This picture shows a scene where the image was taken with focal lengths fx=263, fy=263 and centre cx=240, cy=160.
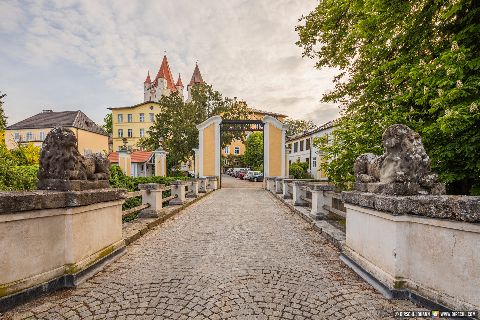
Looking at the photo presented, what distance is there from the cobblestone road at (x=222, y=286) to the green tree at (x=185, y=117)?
24274 millimetres

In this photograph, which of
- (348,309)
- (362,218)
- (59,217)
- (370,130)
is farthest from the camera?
(370,130)

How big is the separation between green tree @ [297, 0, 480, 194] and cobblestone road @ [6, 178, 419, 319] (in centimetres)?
319

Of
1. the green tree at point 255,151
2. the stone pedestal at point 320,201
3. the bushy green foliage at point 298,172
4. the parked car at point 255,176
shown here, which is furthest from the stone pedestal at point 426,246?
the green tree at point 255,151

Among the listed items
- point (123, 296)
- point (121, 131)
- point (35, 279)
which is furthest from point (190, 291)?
point (121, 131)

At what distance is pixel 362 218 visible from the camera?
13.2ft

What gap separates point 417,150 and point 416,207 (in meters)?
0.78

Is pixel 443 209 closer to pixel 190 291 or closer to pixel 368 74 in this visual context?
pixel 190 291

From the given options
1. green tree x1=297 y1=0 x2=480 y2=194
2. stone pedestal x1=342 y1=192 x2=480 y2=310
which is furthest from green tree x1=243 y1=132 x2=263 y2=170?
stone pedestal x1=342 y1=192 x2=480 y2=310

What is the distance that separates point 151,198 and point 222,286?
4.96 metres

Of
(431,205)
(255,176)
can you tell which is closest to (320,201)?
(431,205)

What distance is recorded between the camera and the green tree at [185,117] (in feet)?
96.5

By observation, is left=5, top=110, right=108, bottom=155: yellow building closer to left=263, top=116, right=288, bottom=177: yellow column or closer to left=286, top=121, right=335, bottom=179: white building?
left=286, top=121, right=335, bottom=179: white building

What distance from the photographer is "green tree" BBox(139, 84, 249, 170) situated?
29.4 m

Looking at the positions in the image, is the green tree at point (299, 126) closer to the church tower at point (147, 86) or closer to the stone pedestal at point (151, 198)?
the church tower at point (147, 86)
